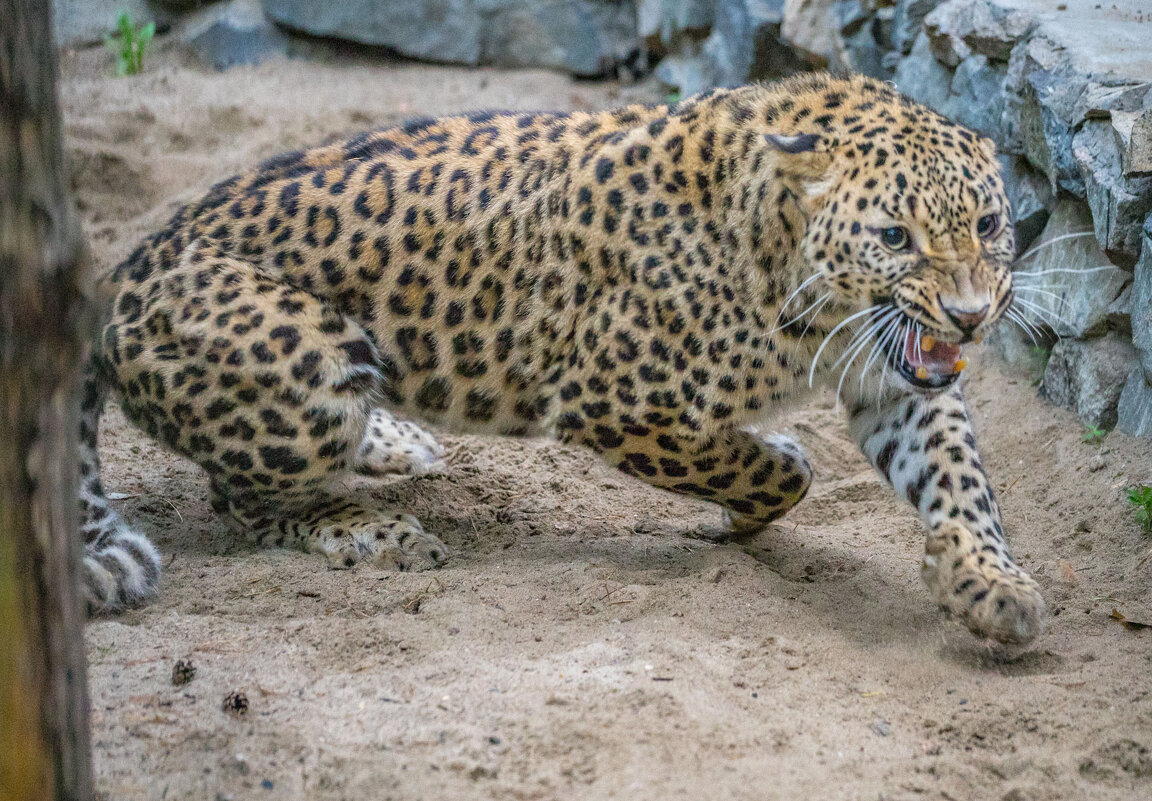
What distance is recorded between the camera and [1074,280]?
20.3 feet

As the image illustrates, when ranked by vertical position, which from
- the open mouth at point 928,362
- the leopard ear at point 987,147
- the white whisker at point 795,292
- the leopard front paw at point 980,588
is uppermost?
the leopard ear at point 987,147

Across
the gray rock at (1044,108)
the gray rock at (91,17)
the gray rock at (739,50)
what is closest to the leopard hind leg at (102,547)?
the gray rock at (1044,108)

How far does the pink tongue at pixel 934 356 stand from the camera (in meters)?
4.68

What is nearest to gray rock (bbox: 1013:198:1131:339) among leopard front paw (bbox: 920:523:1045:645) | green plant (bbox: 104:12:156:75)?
leopard front paw (bbox: 920:523:1045:645)

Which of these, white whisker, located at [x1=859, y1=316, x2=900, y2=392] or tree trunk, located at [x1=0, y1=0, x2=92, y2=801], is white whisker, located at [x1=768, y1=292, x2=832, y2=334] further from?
tree trunk, located at [x1=0, y1=0, x2=92, y2=801]

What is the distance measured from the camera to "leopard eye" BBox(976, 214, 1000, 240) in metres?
4.55

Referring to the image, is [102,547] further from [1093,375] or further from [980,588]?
[1093,375]

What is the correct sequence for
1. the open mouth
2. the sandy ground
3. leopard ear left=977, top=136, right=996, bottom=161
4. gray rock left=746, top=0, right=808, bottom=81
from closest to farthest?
the sandy ground → the open mouth → leopard ear left=977, top=136, right=996, bottom=161 → gray rock left=746, top=0, right=808, bottom=81

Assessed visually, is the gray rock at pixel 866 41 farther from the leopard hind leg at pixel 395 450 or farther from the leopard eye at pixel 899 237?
the leopard eye at pixel 899 237

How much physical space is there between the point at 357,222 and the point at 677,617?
2.33m

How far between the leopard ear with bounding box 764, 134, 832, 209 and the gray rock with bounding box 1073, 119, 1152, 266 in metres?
1.61

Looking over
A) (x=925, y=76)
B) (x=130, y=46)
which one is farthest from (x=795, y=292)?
(x=130, y=46)

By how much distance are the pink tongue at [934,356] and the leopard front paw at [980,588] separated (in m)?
0.62

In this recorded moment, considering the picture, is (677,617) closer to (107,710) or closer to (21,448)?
(107,710)
